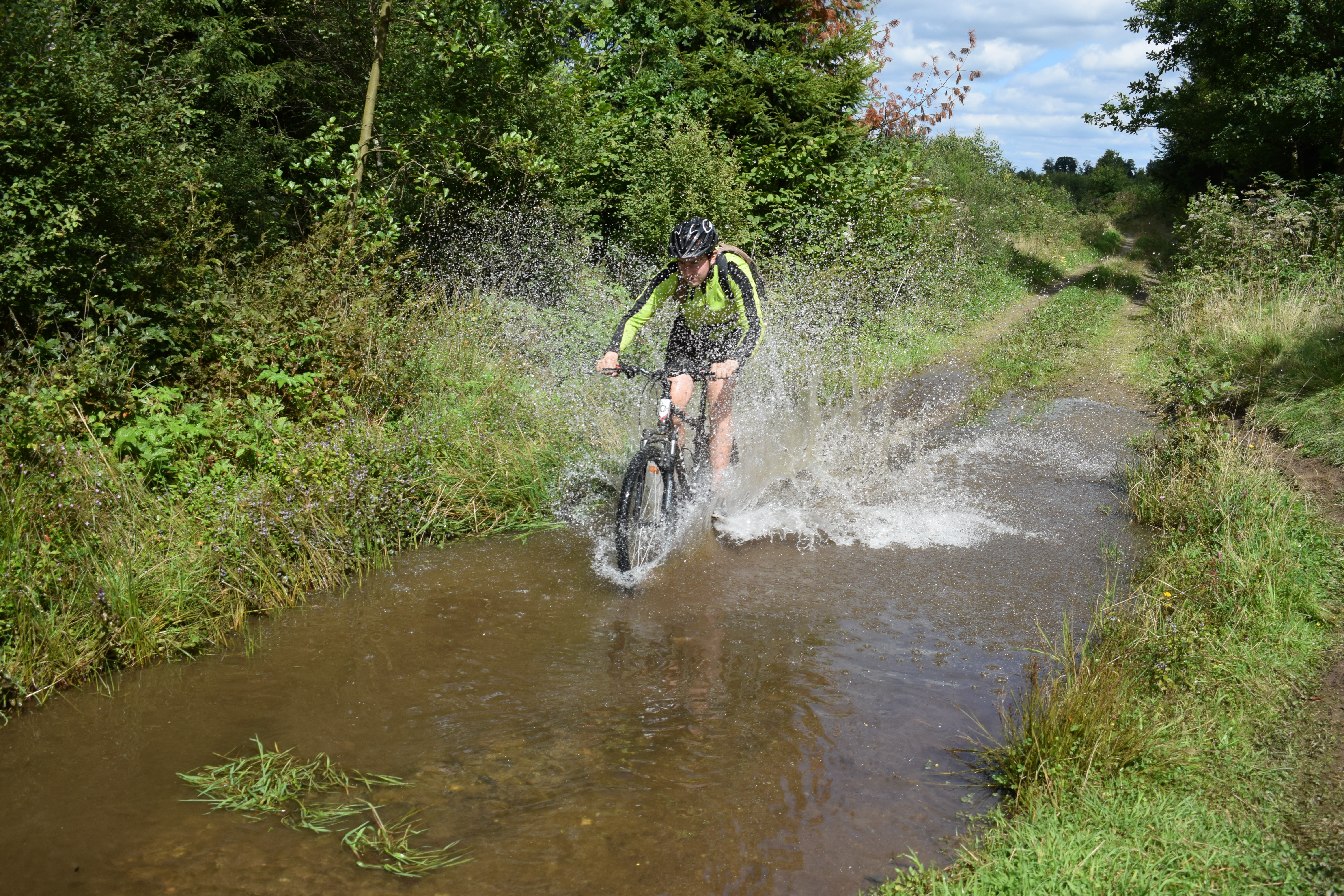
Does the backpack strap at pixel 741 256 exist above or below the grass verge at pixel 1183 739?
above

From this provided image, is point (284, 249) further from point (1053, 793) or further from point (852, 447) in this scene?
point (1053, 793)

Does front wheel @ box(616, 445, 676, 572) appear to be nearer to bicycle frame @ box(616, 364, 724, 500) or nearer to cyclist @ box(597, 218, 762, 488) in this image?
bicycle frame @ box(616, 364, 724, 500)

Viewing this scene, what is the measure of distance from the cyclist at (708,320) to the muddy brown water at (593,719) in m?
1.04

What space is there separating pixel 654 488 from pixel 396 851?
3061 millimetres

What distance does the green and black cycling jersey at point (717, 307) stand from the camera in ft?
19.9

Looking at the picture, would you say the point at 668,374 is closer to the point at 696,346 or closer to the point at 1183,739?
the point at 696,346

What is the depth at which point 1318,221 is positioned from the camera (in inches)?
520

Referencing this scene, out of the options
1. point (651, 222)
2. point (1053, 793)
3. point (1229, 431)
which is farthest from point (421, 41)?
point (1053, 793)

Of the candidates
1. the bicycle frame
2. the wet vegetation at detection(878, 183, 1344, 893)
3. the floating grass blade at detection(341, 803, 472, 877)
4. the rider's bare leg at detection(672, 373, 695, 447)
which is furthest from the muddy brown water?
the rider's bare leg at detection(672, 373, 695, 447)

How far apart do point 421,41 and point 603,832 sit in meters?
9.23

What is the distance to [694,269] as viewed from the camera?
606 cm

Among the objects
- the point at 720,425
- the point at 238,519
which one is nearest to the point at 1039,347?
the point at 720,425

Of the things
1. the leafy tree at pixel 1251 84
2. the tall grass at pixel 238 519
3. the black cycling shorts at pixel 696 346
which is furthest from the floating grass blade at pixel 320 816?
the leafy tree at pixel 1251 84

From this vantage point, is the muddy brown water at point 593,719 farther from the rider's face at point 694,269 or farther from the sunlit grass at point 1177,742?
the rider's face at point 694,269
